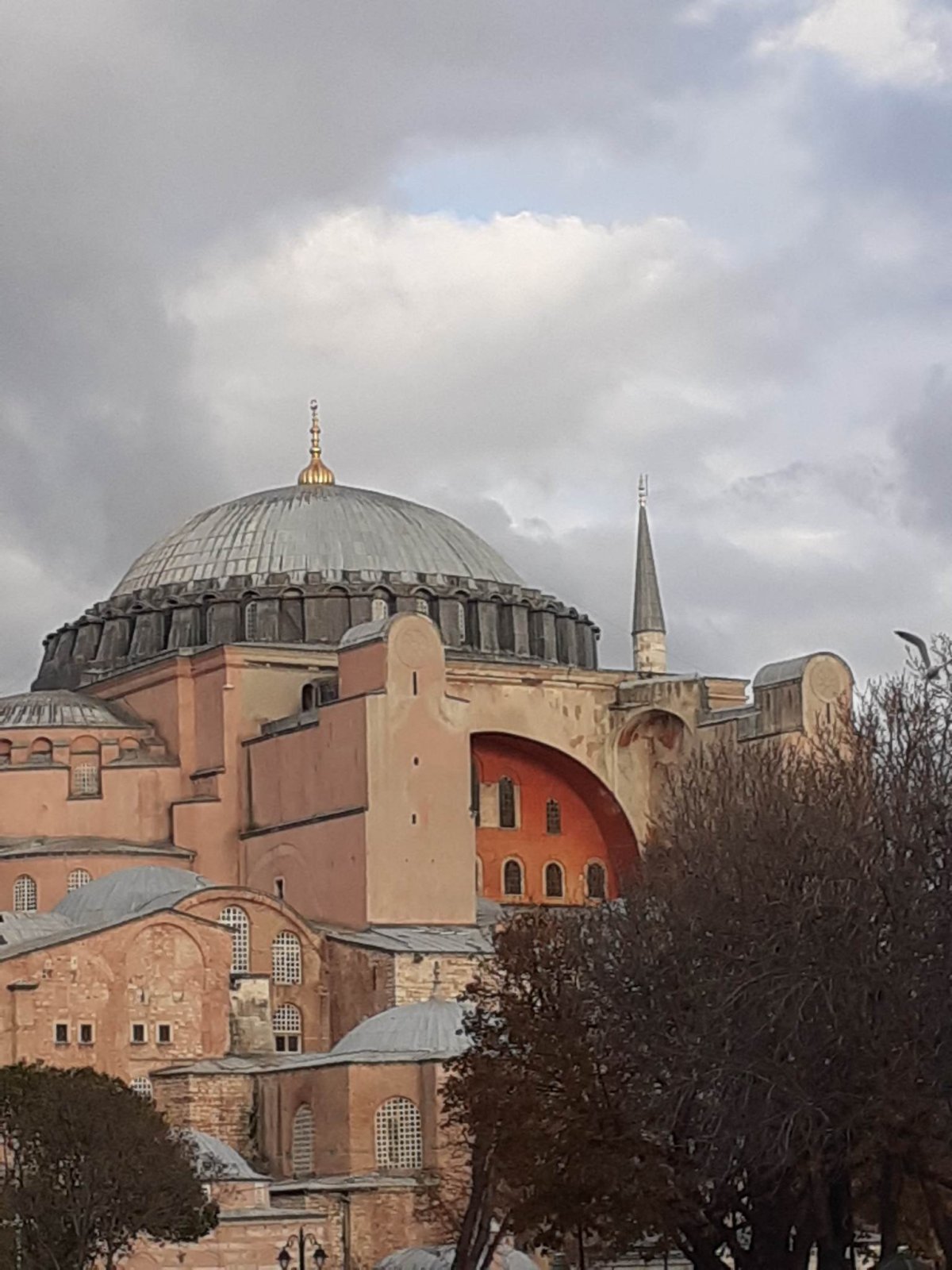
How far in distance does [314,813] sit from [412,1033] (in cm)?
837

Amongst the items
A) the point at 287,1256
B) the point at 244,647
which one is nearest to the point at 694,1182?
the point at 287,1256

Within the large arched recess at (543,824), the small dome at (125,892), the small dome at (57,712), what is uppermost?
the small dome at (57,712)

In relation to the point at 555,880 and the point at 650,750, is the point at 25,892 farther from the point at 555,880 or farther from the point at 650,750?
Answer: the point at 650,750

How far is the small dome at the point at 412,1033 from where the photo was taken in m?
53.7

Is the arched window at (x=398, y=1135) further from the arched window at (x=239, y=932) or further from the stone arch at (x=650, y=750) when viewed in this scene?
the stone arch at (x=650, y=750)

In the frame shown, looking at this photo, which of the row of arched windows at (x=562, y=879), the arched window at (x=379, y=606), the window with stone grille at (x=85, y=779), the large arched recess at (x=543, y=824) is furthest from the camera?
the row of arched windows at (x=562, y=879)

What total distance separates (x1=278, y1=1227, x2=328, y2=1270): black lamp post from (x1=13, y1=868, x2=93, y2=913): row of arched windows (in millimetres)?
14637

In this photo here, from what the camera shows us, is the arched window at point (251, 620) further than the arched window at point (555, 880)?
No

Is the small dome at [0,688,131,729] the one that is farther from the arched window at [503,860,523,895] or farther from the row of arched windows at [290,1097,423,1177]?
the row of arched windows at [290,1097,423,1177]

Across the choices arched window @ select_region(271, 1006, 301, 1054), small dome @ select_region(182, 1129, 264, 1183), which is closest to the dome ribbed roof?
arched window @ select_region(271, 1006, 301, 1054)

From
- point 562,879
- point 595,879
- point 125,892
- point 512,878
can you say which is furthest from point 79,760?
point 595,879

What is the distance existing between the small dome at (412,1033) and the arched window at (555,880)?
1303cm

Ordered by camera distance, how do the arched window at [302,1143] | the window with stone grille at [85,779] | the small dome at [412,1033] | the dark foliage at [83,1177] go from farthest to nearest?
the window with stone grille at [85,779]
the arched window at [302,1143]
the small dome at [412,1033]
the dark foliage at [83,1177]

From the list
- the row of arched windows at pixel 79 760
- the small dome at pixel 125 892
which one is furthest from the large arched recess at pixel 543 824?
the small dome at pixel 125 892
